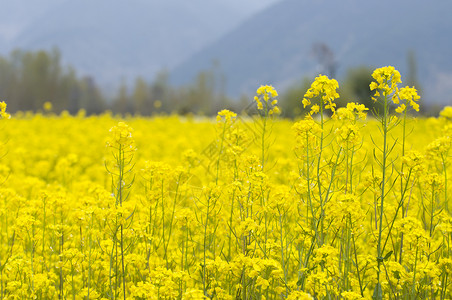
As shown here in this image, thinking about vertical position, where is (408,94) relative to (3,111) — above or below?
above

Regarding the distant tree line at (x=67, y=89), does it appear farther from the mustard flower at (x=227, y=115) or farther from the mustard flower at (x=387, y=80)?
the mustard flower at (x=387, y=80)

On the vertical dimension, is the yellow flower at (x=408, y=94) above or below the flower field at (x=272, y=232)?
above

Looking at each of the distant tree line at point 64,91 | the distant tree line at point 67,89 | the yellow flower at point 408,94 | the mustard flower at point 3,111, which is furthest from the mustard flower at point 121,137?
the distant tree line at point 64,91

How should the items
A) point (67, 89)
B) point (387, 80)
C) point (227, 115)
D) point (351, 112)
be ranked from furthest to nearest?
point (67, 89)
point (227, 115)
point (351, 112)
point (387, 80)

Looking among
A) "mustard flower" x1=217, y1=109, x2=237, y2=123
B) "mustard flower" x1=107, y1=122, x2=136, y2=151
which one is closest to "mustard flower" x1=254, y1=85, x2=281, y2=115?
"mustard flower" x1=217, y1=109, x2=237, y2=123

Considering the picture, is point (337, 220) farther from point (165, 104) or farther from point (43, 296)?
point (165, 104)

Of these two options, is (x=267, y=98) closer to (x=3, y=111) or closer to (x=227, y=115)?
(x=227, y=115)

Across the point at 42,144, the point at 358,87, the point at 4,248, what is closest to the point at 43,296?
the point at 4,248

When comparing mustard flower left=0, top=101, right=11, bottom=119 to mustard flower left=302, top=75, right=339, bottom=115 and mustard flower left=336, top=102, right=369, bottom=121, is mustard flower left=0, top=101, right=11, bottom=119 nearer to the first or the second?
mustard flower left=302, top=75, right=339, bottom=115

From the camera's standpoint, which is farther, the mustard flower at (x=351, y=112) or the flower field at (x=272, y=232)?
the mustard flower at (x=351, y=112)

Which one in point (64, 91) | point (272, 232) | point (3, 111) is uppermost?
point (64, 91)

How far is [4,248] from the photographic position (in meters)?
4.06

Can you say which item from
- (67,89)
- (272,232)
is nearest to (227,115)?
(272,232)

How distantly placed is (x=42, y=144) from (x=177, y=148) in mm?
3636
